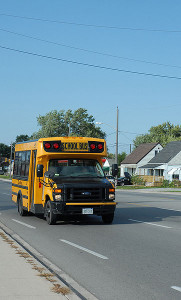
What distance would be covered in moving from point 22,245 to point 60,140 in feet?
18.2

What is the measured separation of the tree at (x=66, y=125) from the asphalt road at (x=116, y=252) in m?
89.4

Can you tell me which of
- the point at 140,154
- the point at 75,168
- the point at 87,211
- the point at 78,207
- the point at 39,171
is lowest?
the point at 87,211

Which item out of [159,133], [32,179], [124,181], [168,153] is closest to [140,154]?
[168,153]

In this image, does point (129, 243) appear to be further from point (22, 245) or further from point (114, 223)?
point (114, 223)

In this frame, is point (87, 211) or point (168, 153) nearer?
point (87, 211)

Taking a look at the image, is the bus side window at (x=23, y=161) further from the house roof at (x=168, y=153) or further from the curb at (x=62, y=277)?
the house roof at (x=168, y=153)

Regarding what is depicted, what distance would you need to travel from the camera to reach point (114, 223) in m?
15.6

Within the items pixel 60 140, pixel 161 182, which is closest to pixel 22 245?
pixel 60 140

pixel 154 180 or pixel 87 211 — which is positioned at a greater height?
pixel 154 180

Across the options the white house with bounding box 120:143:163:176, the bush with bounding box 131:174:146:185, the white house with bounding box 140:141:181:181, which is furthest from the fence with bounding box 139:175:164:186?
the white house with bounding box 120:143:163:176

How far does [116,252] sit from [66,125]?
325 ft

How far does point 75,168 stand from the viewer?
50.3 feet

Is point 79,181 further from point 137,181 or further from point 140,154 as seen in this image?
point 140,154

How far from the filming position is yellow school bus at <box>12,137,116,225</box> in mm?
14016
